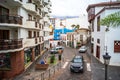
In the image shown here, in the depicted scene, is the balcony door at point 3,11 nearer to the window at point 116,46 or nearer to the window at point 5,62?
the window at point 5,62

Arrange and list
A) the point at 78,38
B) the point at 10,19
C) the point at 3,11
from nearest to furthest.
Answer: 1. the point at 10,19
2. the point at 3,11
3. the point at 78,38

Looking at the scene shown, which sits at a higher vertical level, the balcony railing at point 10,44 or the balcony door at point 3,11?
the balcony door at point 3,11

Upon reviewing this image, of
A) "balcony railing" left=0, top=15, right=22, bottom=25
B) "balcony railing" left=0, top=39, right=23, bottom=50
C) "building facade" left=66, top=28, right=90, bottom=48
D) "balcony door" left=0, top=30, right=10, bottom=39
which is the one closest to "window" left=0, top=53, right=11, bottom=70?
"balcony door" left=0, top=30, right=10, bottom=39

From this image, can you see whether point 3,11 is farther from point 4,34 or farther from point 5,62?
point 5,62

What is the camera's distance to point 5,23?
16047 mm

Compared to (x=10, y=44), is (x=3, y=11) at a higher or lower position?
higher

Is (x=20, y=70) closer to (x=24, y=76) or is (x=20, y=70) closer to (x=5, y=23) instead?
(x=24, y=76)

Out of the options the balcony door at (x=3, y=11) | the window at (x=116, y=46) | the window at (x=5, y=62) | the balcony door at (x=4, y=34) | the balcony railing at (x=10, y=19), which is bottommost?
the window at (x=5, y=62)

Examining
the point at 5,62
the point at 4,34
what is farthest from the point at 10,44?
the point at 5,62

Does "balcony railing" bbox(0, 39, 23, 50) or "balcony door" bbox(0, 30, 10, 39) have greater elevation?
"balcony door" bbox(0, 30, 10, 39)

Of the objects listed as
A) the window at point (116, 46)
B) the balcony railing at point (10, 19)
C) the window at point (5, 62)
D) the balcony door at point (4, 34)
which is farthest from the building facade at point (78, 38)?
the balcony railing at point (10, 19)

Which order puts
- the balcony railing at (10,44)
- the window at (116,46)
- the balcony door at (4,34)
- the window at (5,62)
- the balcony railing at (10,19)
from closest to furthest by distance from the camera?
the balcony railing at (10,44) < the balcony railing at (10,19) < the balcony door at (4,34) < the window at (5,62) < the window at (116,46)

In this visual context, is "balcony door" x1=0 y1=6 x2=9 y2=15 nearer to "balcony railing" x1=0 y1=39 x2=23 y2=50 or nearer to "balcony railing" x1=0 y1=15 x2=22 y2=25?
"balcony railing" x1=0 y1=15 x2=22 y2=25

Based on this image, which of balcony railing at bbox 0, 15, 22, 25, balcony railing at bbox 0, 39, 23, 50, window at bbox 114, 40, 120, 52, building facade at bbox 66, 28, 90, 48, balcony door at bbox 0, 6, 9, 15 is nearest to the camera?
balcony railing at bbox 0, 39, 23, 50
